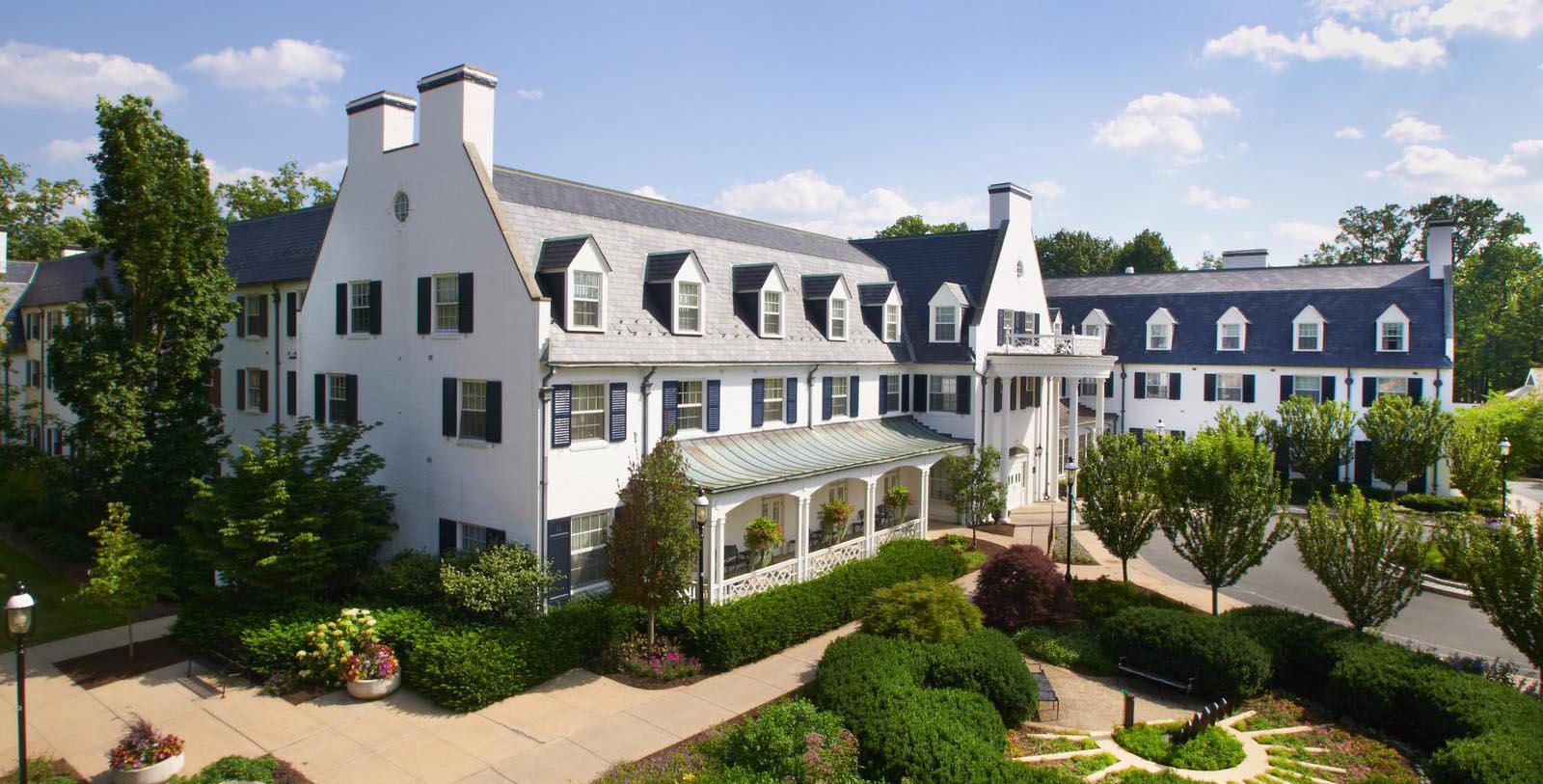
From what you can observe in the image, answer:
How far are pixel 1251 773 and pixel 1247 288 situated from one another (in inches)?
1414

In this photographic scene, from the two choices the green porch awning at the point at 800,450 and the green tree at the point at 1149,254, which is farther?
the green tree at the point at 1149,254

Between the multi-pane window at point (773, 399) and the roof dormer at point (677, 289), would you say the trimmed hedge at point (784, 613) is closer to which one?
the multi-pane window at point (773, 399)

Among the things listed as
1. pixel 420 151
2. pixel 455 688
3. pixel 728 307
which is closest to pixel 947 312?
Result: pixel 728 307

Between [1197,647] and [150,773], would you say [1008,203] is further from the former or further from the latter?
[150,773]

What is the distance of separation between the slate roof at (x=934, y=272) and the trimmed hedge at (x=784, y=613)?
34.3 ft

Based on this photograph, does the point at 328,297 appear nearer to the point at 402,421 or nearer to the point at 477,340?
the point at 402,421

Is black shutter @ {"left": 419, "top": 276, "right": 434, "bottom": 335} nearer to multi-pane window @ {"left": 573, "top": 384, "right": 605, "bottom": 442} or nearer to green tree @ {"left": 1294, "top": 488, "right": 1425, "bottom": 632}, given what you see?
multi-pane window @ {"left": 573, "top": 384, "right": 605, "bottom": 442}

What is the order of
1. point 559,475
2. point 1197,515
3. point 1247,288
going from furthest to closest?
point 1247,288 → point 1197,515 → point 559,475

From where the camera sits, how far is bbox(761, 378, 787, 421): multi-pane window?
83.0 ft

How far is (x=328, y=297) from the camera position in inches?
943

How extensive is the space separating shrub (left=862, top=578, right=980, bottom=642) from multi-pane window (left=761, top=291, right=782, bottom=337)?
Result: 9398 mm

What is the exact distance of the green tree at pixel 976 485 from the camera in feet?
95.3

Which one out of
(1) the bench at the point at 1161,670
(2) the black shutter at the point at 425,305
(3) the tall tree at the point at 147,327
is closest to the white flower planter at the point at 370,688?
(2) the black shutter at the point at 425,305

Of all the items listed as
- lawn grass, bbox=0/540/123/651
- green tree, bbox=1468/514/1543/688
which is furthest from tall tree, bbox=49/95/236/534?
green tree, bbox=1468/514/1543/688
